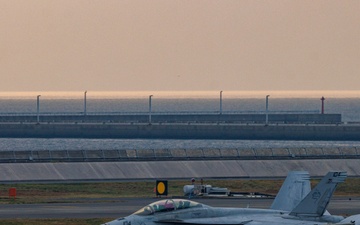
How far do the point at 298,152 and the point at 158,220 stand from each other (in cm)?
7385

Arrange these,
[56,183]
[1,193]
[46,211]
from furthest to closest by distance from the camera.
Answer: [56,183] < [1,193] < [46,211]

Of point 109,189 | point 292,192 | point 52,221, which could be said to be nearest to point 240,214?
point 292,192

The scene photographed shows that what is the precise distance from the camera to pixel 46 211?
71312 millimetres

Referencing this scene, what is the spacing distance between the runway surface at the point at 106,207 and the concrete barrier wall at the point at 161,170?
20.7m

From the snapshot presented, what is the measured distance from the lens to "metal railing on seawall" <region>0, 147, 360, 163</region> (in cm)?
11225

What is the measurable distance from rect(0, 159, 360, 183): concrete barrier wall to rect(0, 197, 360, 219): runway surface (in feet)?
67.9

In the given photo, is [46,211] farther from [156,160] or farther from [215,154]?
[215,154]

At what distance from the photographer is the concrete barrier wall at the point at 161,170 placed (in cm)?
10119

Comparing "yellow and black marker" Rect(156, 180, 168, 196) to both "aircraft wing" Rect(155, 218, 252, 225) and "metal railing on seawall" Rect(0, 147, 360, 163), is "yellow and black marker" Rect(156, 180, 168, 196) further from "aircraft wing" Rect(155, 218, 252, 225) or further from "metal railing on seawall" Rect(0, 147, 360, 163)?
"aircraft wing" Rect(155, 218, 252, 225)

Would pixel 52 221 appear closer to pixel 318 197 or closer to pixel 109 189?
pixel 318 197

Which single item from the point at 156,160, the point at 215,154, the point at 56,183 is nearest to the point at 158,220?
the point at 56,183

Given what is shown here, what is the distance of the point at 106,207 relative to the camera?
244 ft

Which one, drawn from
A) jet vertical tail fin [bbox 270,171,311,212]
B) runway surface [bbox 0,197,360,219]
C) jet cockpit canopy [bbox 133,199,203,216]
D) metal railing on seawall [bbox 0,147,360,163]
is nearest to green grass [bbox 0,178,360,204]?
runway surface [bbox 0,197,360,219]

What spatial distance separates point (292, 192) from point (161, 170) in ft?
159
